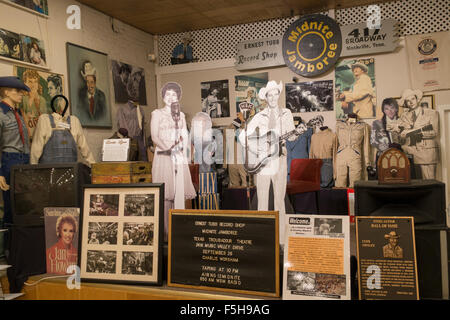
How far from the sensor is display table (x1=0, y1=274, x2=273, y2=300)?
6.08 ft

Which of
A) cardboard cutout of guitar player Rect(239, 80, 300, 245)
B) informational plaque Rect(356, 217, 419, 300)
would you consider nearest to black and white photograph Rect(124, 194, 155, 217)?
informational plaque Rect(356, 217, 419, 300)

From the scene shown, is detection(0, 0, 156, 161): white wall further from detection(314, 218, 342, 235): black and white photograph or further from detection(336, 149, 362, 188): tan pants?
detection(314, 218, 342, 235): black and white photograph

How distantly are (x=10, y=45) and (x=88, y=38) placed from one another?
1.40 meters

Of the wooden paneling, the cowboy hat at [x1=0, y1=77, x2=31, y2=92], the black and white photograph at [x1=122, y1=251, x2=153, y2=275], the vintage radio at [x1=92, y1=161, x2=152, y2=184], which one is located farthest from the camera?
the wooden paneling

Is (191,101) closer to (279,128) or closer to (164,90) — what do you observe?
(164,90)

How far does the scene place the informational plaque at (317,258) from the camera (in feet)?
5.66

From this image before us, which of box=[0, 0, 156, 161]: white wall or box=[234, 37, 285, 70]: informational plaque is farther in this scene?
box=[234, 37, 285, 70]: informational plaque

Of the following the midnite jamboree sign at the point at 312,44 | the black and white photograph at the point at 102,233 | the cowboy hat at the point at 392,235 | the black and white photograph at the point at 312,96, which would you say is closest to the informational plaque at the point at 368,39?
the midnite jamboree sign at the point at 312,44

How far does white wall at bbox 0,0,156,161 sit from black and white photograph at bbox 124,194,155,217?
2893 mm

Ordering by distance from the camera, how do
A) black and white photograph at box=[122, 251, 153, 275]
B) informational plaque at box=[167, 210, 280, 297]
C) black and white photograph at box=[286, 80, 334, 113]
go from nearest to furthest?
informational plaque at box=[167, 210, 280, 297], black and white photograph at box=[122, 251, 153, 275], black and white photograph at box=[286, 80, 334, 113]

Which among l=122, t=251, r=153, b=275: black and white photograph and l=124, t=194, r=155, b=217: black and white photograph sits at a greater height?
l=124, t=194, r=155, b=217: black and white photograph

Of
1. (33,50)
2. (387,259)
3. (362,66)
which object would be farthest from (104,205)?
(362,66)

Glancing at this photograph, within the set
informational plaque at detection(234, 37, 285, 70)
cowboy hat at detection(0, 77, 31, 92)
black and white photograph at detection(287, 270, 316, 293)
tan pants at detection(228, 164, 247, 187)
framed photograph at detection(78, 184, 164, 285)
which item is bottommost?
black and white photograph at detection(287, 270, 316, 293)

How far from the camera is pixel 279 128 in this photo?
3797 millimetres
